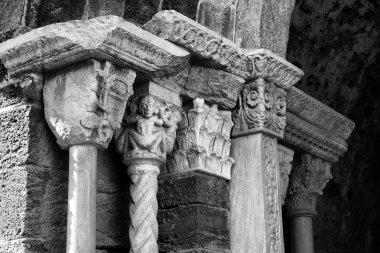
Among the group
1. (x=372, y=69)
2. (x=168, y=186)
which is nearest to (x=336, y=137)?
(x=372, y=69)

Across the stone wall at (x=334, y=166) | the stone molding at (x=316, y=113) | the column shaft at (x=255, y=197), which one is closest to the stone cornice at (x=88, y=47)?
the stone wall at (x=334, y=166)

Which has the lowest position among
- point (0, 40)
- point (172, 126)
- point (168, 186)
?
point (168, 186)

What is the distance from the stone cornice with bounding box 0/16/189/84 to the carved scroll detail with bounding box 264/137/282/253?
3.00 ft

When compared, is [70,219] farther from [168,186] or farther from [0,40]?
[0,40]

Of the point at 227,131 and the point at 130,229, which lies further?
the point at 227,131

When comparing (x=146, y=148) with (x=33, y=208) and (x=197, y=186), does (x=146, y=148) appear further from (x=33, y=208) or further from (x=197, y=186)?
(x=33, y=208)

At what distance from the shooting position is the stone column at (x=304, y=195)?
6.03m

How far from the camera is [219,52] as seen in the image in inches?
179

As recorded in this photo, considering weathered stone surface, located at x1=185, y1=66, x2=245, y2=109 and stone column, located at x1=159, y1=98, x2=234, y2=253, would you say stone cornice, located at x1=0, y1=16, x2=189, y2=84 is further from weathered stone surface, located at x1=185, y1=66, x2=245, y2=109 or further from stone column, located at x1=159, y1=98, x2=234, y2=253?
stone column, located at x1=159, y1=98, x2=234, y2=253

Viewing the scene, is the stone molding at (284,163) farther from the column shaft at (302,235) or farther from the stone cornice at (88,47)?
the stone cornice at (88,47)

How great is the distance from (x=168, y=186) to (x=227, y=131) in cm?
50

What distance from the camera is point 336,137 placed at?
6.09 meters

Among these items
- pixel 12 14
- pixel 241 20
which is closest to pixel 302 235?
pixel 241 20

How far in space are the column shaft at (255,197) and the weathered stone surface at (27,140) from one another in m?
1.11
